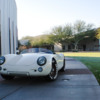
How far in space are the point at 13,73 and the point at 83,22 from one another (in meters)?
44.6

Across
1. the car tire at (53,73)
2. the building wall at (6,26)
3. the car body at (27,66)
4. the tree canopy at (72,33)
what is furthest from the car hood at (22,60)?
the tree canopy at (72,33)

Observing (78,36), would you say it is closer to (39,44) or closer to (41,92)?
(39,44)

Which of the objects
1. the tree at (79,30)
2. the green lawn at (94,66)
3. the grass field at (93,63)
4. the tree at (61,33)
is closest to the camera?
the green lawn at (94,66)

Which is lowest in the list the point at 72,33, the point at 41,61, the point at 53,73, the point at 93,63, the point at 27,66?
the point at 93,63

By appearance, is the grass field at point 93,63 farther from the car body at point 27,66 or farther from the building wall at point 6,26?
the building wall at point 6,26

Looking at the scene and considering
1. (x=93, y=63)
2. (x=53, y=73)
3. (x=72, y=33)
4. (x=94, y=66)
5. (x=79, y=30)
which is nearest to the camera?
(x=53, y=73)

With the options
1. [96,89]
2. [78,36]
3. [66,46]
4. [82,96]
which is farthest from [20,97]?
[66,46]

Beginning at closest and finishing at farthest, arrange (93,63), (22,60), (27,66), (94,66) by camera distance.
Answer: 1. (27,66)
2. (22,60)
3. (94,66)
4. (93,63)

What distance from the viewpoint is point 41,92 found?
356 centimetres

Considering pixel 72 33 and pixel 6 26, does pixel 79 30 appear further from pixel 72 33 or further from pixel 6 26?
pixel 6 26

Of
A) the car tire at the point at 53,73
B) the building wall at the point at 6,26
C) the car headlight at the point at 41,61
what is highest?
the building wall at the point at 6,26

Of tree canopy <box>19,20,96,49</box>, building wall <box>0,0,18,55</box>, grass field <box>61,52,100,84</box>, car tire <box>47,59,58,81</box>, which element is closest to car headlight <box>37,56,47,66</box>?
car tire <box>47,59,58,81</box>

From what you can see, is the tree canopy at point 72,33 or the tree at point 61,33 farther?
the tree at point 61,33

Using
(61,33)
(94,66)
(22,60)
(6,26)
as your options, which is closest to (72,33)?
(61,33)
